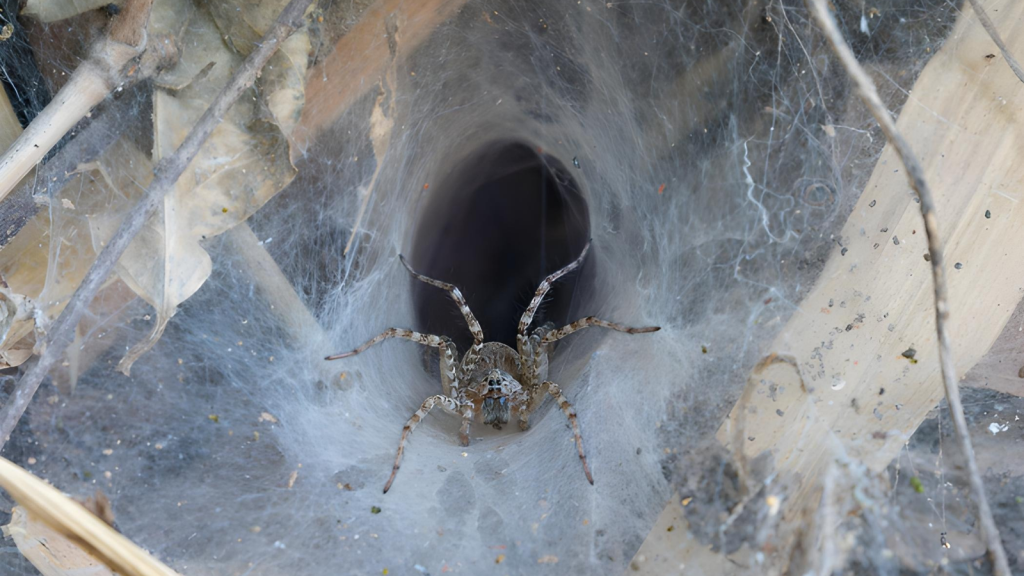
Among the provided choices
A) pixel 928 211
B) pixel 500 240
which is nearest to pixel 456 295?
pixel 500 240

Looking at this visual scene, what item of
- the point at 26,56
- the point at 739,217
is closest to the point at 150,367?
the point at 26,56

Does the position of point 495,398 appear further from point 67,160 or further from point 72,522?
point 67,160

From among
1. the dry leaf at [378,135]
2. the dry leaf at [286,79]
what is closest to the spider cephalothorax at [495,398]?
the dry leaf at [378,135]

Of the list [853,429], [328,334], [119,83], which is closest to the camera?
[119,83]

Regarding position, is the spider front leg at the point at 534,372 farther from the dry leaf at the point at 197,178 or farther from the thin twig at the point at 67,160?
the thin twig at the point at 67,160

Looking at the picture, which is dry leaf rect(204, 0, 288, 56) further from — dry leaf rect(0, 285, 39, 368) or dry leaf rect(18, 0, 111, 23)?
dry leaf rect(0, 285, 39, 368)

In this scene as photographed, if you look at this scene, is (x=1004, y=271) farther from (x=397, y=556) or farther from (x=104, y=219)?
(x=104, y=219)
